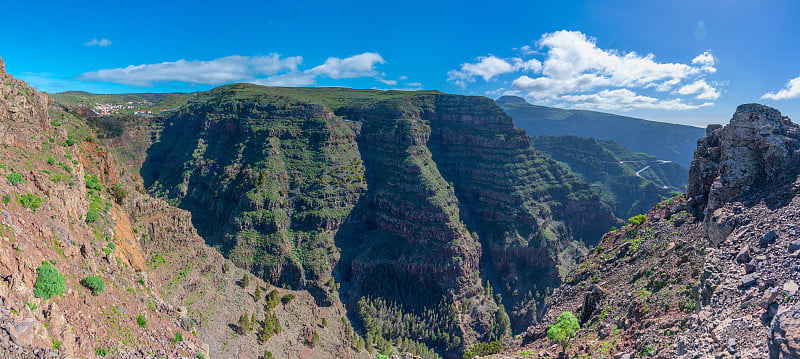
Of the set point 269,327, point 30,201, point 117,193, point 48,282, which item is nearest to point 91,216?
point 30,201

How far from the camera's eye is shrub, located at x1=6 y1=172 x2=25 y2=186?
22.7 m

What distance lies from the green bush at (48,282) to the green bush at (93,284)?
300 cm

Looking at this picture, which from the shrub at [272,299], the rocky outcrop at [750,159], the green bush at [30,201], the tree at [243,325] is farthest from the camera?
the shrub at [272,299]

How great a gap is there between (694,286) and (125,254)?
141 feet

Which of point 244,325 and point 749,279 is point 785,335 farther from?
point 244,325

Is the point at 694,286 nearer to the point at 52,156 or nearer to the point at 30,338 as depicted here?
the point at 30,338

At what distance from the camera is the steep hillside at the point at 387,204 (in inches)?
3433

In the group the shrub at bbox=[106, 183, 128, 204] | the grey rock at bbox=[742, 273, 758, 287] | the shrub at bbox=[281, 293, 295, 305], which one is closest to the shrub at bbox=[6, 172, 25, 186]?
the shrub at bbox=[106, 183, 128, 204]

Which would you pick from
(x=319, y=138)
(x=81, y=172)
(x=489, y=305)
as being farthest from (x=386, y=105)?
(x=81, y=172)

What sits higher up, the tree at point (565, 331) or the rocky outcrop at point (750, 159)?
the rocky outcrop at point (750, 159)

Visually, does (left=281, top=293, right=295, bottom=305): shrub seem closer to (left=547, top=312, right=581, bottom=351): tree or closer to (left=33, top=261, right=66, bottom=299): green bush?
(left=33, top=261, right=66, bottom=299): green bush

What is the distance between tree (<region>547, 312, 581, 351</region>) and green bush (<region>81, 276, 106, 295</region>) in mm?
30282

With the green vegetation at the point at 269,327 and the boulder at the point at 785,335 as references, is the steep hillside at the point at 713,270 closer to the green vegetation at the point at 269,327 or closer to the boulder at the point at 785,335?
the boulder at the point at 785,335

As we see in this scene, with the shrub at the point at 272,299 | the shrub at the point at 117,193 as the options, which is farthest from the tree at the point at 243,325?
the shrub at the point at 117,193
